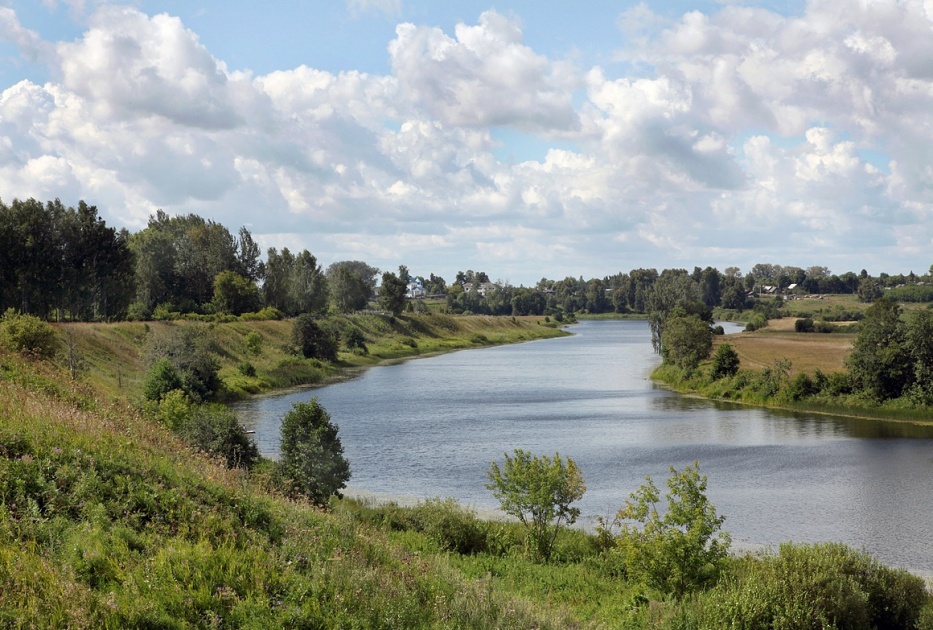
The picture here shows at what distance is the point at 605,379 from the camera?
305 ft

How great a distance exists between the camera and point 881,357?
66.4 meters

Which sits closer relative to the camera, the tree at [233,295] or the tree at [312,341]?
the tree at [312,341]

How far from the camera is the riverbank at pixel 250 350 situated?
67.7m

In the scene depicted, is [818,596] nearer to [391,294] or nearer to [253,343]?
[253,343]

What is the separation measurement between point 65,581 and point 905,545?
30178 mm

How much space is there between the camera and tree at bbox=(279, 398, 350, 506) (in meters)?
27.7

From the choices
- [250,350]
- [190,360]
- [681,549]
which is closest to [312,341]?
[250,350]

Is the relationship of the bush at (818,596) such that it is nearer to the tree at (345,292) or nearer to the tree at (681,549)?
the tree at (681,549)

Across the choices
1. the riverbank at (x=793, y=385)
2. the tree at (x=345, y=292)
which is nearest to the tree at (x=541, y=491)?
the riverbank at (x=793, y=385)

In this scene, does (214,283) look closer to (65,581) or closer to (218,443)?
(218,443)

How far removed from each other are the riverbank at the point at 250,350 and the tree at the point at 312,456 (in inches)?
339

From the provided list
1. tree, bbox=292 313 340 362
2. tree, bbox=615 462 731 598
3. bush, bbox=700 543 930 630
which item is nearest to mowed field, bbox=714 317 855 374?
tree, bbox=292 313 340 362

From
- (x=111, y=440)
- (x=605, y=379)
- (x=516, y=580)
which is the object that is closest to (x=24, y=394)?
(x=111, y=440)

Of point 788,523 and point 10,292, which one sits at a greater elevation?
point 10,292
